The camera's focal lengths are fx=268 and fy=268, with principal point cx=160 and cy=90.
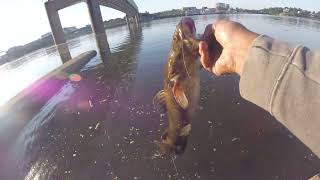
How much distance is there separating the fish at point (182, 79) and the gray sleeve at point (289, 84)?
1486mm

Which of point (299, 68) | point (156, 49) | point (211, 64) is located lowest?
point (156, 49)

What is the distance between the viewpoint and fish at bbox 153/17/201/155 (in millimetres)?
3381

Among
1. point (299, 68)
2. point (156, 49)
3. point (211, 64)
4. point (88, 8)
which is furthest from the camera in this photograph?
point (88, 8)

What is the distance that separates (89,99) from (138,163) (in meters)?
8.72

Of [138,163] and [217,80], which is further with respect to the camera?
[217,80]

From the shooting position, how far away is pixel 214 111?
12492mm

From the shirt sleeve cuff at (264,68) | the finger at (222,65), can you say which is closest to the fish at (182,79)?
the finger at (222,65)

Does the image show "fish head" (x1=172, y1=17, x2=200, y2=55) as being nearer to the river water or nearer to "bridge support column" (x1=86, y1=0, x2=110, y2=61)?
the river water

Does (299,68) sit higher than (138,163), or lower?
higher

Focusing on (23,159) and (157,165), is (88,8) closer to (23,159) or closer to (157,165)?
(23,159)

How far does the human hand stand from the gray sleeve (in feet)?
0.72

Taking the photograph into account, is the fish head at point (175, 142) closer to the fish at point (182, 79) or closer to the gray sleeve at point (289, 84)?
the fish at point (182, 79)

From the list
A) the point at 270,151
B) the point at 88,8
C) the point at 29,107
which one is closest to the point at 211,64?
the point at 270,151

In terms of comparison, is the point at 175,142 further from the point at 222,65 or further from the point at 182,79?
the point at 222,65
